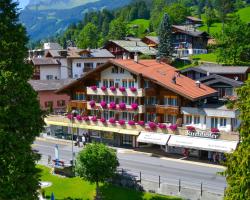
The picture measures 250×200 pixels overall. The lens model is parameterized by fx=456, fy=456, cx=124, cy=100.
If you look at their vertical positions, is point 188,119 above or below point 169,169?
above

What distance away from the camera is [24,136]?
3123cm

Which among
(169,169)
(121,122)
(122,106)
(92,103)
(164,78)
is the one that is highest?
(164,78)

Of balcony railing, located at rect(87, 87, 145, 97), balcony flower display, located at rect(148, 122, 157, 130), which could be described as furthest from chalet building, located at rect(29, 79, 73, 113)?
balcony flower display, located at rect(148, 122, 157, 130)

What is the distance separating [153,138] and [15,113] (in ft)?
99.4

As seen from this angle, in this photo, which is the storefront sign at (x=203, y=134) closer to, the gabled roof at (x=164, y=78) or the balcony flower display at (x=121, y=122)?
the gabled roof at (x=164, y=78)

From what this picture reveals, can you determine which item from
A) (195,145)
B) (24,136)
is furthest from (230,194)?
(195,145)

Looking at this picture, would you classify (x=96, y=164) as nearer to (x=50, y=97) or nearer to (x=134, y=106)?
(x=134, y=106)

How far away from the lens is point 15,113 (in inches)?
1200

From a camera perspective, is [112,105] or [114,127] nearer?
[114,127]

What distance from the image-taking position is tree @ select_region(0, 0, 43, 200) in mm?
29781

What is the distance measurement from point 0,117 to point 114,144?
36.5 meters

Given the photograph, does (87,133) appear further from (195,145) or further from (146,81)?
(195,145)

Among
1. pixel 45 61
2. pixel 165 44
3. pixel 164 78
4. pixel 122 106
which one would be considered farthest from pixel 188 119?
pixel 165 44

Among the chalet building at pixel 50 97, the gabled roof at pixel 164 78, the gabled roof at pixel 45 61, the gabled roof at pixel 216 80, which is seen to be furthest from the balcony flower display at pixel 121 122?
the gabled roof at pixel 45 61
